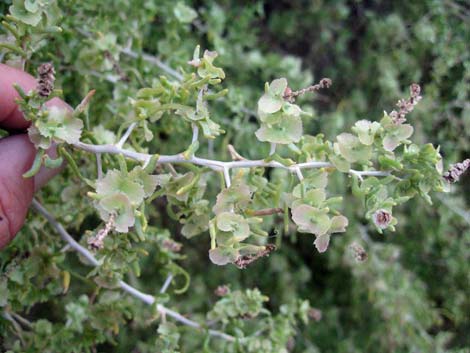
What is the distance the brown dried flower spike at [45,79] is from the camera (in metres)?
0.78

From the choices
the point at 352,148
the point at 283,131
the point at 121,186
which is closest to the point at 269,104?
the point at 283,131

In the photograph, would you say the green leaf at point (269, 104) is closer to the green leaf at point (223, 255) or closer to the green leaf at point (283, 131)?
the green leaf at point (283, 131)

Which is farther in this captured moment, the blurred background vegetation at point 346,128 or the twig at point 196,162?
the blurred background vegetation at point 346,128

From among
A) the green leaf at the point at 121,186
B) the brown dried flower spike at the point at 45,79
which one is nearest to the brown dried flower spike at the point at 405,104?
the green leaf at the point at 121,186

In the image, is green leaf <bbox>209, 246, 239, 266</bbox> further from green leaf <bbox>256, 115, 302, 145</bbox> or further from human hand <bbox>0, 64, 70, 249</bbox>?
human hand <bbox>0, 64, 70, 249</bbox>

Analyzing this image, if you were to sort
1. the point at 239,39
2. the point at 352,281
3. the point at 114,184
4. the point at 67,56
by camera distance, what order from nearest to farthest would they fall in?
the point at 114,184 < the point at 67,56 < the point at 239,39 < the point at 352,281

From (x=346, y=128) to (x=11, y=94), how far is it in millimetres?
1488

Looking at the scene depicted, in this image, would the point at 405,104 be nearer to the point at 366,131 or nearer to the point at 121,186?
the point at 366,131

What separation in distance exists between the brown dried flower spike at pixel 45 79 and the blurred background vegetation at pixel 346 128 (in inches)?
29.3

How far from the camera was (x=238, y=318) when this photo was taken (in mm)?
1318

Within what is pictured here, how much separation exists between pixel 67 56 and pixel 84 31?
8cm

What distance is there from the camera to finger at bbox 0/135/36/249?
34.9 inches

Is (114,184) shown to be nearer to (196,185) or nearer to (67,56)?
(196,185)

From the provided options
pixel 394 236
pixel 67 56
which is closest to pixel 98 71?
pixel 67 56
